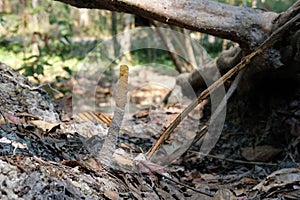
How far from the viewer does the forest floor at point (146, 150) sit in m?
1.69

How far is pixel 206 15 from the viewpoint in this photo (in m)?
2.68

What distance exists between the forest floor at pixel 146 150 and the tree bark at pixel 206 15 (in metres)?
0.59

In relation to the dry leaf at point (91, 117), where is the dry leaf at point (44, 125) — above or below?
above

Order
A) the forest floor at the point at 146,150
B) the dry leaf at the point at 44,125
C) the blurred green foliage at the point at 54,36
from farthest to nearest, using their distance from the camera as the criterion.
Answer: the blurred green foliage at the point at 54,36 < the dry leaf at the point at 44,125 < the forest floor at the point at 146,150

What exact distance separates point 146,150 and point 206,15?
97 centimetres

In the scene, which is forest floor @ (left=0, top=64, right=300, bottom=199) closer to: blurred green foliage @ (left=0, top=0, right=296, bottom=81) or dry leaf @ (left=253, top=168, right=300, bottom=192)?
dry leaf @ (left=253, top=168, right=300, bottom=192)

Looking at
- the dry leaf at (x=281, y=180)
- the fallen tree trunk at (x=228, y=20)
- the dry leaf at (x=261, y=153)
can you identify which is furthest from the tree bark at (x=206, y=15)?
the dry leaf at (x=281, y=180)

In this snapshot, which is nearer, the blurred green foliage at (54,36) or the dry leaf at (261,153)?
the dry leaf at (261,153)

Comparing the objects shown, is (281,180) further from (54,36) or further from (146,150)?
(54,36)

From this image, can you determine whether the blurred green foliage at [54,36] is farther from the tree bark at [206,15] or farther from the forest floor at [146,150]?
the tree bark at [206,15]

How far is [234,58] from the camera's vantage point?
334 cm

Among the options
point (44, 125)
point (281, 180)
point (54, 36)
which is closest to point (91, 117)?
point (44, 125)

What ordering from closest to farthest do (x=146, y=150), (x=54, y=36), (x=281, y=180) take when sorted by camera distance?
(x=281, y=180) → (x=146, y=150) → (x=54, y=36)

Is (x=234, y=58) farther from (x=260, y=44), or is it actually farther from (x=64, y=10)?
(x=64, y=10)
